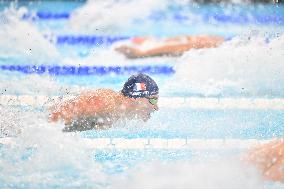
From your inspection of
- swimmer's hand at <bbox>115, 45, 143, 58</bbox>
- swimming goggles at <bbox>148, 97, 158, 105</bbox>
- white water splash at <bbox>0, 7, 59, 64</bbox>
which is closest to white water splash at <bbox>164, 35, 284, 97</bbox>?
swimming goggles at <bbox>148, 97, 158, 105</bbox>

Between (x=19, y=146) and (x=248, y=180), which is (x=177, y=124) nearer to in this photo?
(x=248, y=180)

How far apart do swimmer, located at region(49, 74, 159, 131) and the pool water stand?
6cm

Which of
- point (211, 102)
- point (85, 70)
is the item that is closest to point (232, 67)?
point (211, 102)

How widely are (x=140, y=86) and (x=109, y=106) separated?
0.29 meters

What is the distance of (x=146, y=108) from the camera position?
4.57 metres

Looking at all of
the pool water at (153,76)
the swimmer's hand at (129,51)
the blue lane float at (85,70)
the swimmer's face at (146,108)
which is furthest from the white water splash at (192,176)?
the swimmer's hand at (129,51)

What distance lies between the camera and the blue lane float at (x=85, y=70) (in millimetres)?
4434

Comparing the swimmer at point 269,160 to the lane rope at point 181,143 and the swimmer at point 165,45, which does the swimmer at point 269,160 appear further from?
the swimmer at point 165,45

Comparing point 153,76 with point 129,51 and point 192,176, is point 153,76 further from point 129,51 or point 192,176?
point 192,176

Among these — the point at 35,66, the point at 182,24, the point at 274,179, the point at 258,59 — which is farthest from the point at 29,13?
the point at 274,179

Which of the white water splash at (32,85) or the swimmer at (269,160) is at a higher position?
the white water splash at (32,85)

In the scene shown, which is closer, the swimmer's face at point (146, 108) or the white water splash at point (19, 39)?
the white water splash at point (19, 39)

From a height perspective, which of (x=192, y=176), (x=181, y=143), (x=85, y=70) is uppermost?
(x=85, y=70)

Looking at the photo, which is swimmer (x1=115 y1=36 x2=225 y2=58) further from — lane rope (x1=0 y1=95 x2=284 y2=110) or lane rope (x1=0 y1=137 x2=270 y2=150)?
lane rope (x1=0 y1=137 x2=270 y2=150)
